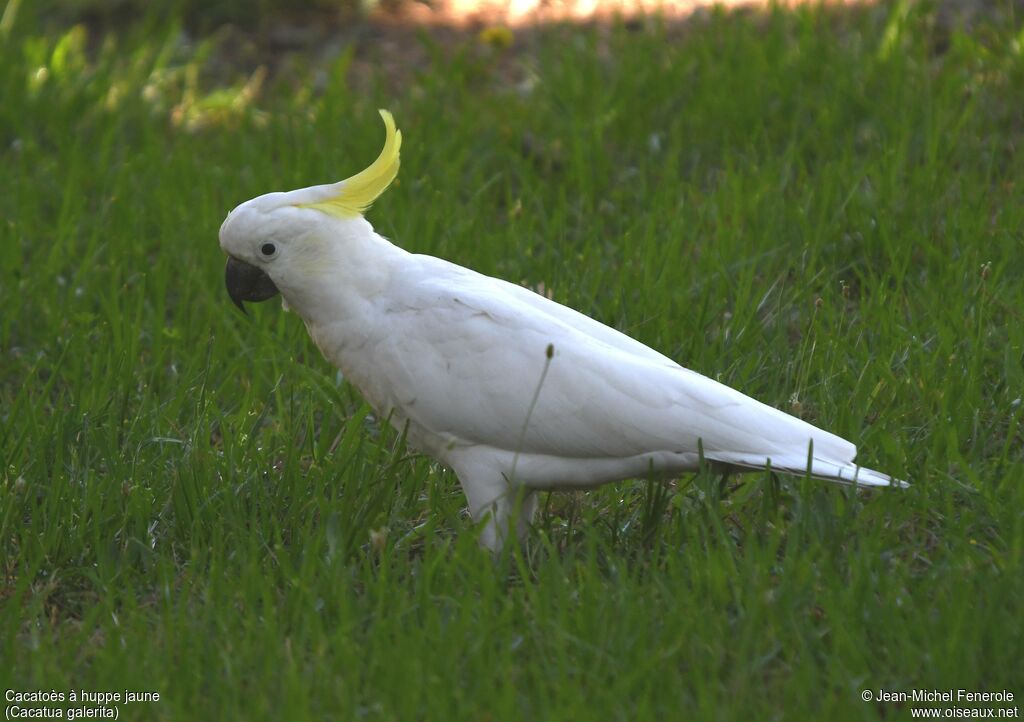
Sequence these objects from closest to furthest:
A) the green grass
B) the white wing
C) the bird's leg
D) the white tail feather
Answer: the green grass → the white tail feather → the white wing → the bird's leg

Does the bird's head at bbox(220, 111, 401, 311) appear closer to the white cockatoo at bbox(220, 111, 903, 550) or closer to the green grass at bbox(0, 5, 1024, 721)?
the white cockatoo at bbox(220, 111, 903, 550)

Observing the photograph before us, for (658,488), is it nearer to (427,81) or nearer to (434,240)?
(434,240)

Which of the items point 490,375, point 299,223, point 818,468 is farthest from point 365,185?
point 818,468

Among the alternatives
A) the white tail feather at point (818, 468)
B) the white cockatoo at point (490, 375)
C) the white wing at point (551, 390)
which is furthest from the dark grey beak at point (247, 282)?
the white tail feather at point (818, 468)

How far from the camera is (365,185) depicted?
2.91 metres

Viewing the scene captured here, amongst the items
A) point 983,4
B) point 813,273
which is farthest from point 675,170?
point 983,4

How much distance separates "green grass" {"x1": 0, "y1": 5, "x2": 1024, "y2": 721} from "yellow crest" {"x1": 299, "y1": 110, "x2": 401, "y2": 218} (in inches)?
21.7

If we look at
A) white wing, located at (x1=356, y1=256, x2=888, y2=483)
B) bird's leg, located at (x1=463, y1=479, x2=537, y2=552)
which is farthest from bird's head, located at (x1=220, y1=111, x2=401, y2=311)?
bird's leg, located at (x1=463, y1=479, x2=537, y2=552)

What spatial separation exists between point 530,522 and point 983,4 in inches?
143

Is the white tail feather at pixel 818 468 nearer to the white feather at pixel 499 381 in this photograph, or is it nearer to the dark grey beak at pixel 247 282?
the white feather at pixel 499 381

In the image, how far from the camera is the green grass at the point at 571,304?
91.8 inches

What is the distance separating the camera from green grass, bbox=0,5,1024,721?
2.33 meters

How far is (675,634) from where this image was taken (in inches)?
92.3

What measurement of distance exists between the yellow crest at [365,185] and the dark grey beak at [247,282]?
210mm
